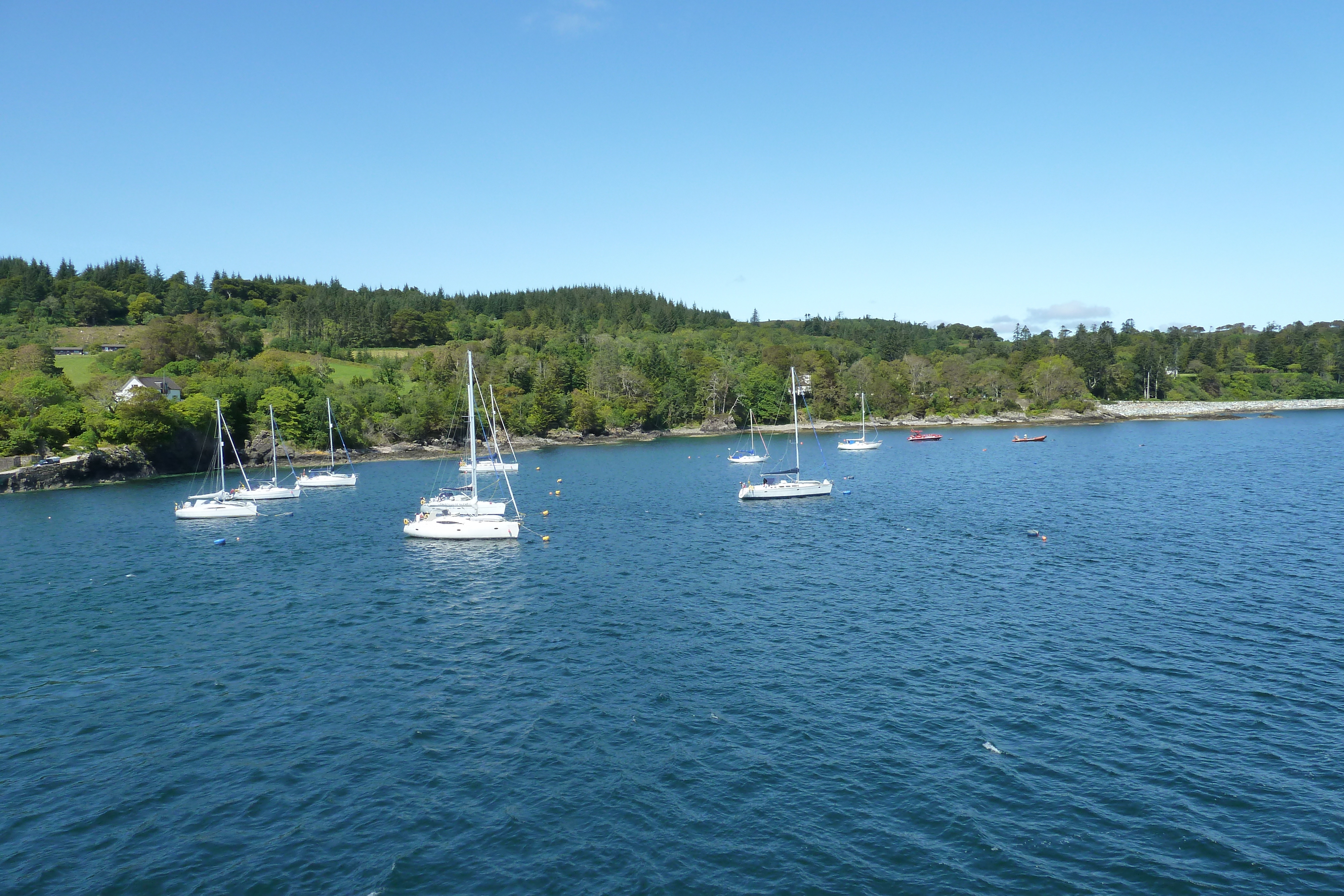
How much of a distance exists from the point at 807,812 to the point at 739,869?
3.31 m

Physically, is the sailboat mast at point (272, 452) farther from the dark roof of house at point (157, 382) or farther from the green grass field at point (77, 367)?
the green grass field at point (77, 367)

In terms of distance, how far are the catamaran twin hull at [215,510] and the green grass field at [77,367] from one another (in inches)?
3009

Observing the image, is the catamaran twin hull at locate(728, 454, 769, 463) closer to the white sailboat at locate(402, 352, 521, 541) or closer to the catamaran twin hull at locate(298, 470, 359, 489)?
the catamaran twin hull at locate(298, 470, 359, 489)

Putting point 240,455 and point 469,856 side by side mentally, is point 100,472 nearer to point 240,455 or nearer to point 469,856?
point 240,455

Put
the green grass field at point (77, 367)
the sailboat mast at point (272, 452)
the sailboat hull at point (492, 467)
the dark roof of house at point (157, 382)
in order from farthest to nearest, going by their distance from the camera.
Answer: the green grass field at point (77, 367)
the dark roof of house at point (157, 382)
the sailboat hull at point (492, 467)
the sailboat mast at point (272, 452)

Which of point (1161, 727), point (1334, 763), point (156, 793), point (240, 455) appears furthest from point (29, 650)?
point (240, 455)

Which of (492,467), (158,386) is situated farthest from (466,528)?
(158,386)

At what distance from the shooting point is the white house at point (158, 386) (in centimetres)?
12675

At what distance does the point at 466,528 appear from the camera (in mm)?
60156

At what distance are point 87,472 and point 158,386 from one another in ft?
112

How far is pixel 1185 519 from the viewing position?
62812 millimetres

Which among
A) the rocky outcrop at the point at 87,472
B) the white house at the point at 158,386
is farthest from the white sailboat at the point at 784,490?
the white house at the point at 158,386

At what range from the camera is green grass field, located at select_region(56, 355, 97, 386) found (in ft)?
455

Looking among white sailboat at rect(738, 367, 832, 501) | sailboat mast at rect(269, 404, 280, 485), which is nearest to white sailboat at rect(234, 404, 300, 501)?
sailboat mast at rect(269, 404, 280, 485)
